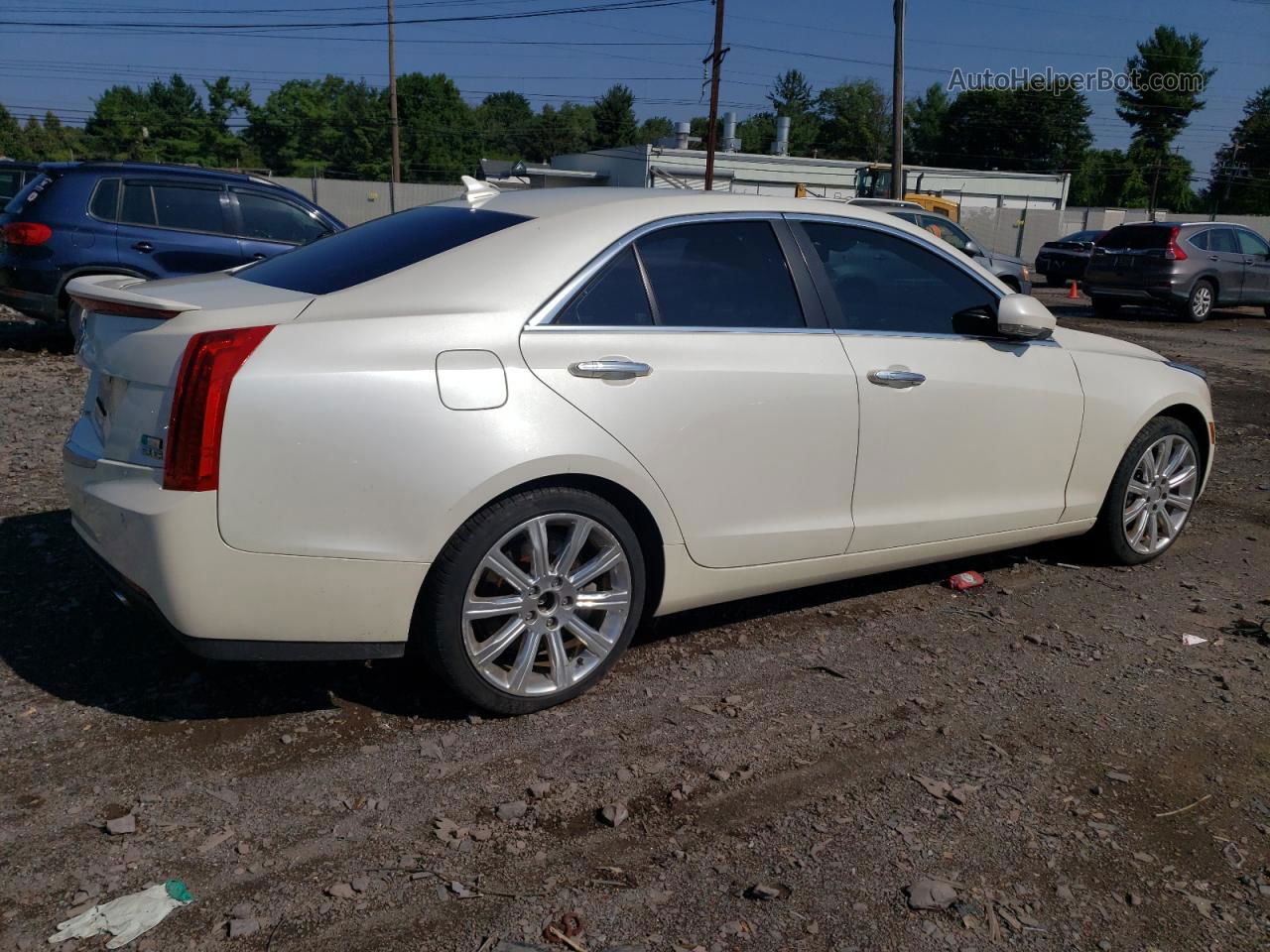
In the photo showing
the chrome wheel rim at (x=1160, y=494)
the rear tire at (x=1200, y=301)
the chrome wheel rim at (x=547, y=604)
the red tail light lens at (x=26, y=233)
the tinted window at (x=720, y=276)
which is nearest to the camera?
the chrome wheel rim at (x=547, y=604)

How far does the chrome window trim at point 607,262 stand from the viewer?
346 cm

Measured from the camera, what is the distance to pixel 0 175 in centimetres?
Result: 1638

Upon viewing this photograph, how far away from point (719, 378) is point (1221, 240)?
18.8m

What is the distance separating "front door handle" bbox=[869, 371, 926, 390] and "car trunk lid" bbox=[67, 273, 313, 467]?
6.71 ft

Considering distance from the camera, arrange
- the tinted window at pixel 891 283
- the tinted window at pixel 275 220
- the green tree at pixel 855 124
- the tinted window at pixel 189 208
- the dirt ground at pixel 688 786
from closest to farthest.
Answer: the dirt ground at pixel 688 786 → the tinted window at pixel 891 283 → the tinted window at pixel 189 208 → the tinted window at pixel 275 220 → the green tree at pixel 855 124

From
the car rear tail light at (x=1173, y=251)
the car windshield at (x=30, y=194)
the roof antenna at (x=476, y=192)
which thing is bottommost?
the car rear tail light at (x=1173, y=251)

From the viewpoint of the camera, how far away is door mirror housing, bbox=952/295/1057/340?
4.48 metres

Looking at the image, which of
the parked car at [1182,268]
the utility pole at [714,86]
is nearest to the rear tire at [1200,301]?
the parked car at [1182,268]

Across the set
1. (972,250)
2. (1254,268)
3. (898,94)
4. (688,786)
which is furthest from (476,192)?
(898,94)

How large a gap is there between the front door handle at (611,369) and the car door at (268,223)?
7.47 meters

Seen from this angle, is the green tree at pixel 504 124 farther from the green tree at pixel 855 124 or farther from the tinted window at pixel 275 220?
the tinted window at pixel 275 220

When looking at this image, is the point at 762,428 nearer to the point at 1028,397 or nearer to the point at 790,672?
the point at 790,672

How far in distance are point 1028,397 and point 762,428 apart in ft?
4.71

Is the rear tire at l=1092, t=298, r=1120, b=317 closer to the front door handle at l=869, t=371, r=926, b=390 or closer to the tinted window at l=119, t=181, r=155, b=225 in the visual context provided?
the tinted window at l=119, t=181, r=155, b=225
